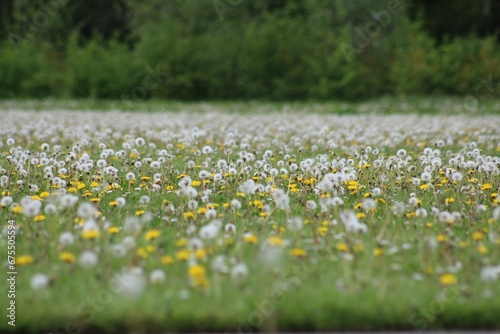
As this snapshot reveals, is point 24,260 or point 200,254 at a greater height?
point 200,254

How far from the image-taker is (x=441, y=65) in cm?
2691

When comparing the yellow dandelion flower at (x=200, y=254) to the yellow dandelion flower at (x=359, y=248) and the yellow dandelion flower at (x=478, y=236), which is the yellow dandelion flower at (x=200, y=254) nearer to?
the yellow dandelion flower at (x=359, y=248)

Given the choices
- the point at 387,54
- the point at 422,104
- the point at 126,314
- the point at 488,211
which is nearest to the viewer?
the point at 126,314

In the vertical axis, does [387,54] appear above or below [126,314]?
above

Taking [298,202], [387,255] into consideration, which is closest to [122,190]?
[298,202]

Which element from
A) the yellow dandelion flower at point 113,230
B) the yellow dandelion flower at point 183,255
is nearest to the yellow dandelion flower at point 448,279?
the yellow dandelion flower at point 183,255

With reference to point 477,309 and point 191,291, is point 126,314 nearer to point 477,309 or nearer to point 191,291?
point 191,291

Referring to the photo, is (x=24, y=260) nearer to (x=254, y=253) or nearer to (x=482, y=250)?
(x=254, y=253)

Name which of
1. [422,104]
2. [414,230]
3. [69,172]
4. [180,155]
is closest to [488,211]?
[414,230]

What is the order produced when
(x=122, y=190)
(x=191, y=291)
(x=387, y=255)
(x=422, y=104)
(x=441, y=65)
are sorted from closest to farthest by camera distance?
(x=191, y=291) → (x=387, y=255) → (x=122, y=190) → (x=422, y=104) → (x=441, y=65)

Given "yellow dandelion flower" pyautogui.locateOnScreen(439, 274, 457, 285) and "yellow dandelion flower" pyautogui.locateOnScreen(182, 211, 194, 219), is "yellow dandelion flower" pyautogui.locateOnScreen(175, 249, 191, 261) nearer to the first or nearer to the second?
"yellow dandelion flower" pyautogui.locateOnScreen(182, 211, 194, 219)

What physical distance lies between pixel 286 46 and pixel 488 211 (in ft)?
75.1

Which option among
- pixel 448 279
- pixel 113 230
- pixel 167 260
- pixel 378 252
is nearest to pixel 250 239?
pixel 167 260

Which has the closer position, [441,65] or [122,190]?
[122,190]
